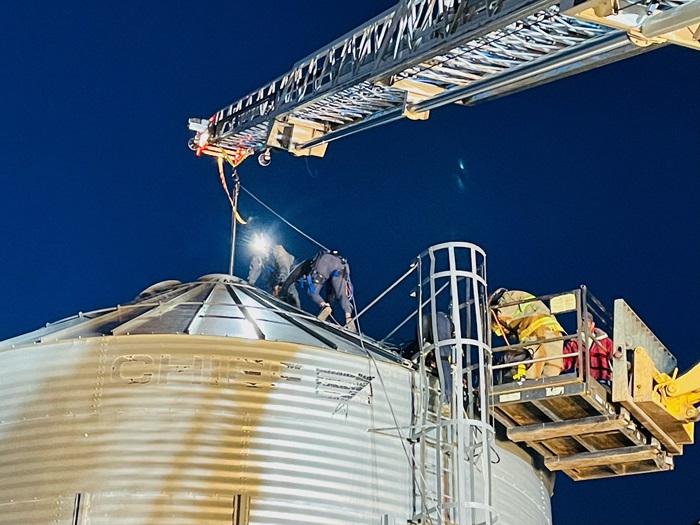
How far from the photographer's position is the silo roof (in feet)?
58.2

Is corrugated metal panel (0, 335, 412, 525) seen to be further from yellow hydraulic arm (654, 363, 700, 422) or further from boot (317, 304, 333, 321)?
yellow hydraulic arm (654, 363, 700, 422)

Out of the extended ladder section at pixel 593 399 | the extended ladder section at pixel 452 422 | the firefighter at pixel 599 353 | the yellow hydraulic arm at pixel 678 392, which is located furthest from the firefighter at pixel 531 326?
the yellow hydraulic arm at pixel 678 392

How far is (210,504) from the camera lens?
15.7 metres

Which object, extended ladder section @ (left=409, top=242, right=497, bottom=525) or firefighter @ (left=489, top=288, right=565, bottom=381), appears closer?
extended ladder section @ (left=409, top=242, right=497, bottom=525)

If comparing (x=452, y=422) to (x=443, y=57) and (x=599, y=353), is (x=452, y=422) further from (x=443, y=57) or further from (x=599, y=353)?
(x=443, y=57)

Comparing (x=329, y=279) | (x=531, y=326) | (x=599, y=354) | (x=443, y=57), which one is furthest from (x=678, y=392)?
(x=329, y=279)

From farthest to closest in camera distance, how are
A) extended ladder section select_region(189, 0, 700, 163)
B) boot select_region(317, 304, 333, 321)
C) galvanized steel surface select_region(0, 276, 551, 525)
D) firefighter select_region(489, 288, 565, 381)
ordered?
boot select_region(317, 304, 333, 321) → firefighter select_region(489, 288, 565, 381) → galvanized steel surface select_region(0, 276, 551, 525) → extended ladder section select_region(189, 0, 700, 163)

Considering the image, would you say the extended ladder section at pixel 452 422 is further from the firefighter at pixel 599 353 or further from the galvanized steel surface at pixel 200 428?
the firefighter at pixel 599 353

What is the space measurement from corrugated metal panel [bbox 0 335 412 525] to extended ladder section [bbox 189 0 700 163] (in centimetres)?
468

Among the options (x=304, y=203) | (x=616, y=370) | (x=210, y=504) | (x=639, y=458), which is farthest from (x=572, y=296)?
(x=304, y=203)

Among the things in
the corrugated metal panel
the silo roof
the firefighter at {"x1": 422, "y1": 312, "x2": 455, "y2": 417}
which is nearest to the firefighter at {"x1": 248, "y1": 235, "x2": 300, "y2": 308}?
the silo roof

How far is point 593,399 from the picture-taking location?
703 inches

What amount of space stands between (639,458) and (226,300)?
25.3ft

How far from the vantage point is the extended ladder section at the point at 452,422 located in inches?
626
